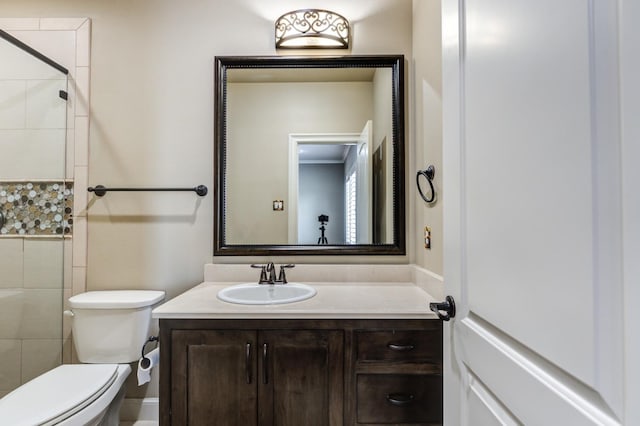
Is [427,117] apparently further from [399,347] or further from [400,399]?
[400,399]

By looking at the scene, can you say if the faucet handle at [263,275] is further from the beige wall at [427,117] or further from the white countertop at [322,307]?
the beige wall at [427,117]

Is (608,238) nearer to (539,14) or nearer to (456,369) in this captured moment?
(539,14)

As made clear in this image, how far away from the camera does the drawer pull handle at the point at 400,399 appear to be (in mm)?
1217

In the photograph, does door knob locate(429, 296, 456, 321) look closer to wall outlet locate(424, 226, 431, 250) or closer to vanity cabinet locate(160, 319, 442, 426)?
vanity cabinet locate(160, 319, 442, 426)

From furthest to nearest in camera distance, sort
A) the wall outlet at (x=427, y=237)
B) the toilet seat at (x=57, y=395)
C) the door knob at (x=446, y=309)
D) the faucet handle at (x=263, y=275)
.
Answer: the faucet handle at (x=263, y=275)
the wall outlet at (x=427, y=237)
the toilet seat at (x=57, y=395)
the door knob at (x=446, y=309)

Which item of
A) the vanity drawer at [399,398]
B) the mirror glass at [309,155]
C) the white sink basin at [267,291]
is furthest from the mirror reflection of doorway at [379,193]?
the vanity drawer at [399,398]

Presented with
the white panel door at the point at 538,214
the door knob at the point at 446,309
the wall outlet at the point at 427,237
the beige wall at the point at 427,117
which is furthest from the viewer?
the wall outlet at the point at 427,237

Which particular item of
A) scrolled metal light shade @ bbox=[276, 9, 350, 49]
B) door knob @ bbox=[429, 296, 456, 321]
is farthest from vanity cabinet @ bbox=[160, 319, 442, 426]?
scrolled metal light shade @ bbox=[276, 9, 350, 49]

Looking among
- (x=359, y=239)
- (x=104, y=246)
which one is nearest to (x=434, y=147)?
(x=359, y=239)

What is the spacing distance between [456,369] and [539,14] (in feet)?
2.88

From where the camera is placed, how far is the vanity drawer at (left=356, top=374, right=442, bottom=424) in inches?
48.1

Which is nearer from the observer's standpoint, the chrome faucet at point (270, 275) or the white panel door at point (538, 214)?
the white panel door at point (538, 214)

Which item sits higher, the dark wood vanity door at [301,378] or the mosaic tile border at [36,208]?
the mosaic tile border at [36,208]

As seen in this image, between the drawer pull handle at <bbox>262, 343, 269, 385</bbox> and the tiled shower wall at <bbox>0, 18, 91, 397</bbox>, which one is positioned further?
the tiled shower wall at <bbox>0, 18, 91, 397</bbox>
